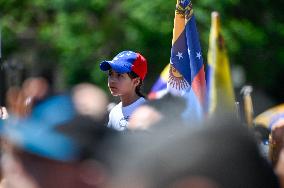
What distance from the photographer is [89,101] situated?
2.16 meters

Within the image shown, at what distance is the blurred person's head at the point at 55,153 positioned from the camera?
2074mm

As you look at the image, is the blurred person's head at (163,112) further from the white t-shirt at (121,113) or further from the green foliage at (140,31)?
the green foliage at (140,31)

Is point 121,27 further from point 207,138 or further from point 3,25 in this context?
point 207,138

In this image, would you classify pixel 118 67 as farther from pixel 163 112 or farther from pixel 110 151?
pixel 110 151

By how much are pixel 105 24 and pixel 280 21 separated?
3.76m

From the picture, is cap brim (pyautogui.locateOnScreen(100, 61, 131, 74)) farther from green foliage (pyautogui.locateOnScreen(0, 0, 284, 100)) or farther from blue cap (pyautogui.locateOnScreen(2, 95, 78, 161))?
green foliage (pyautogui.locateOnScreen(0, 0, 284, 100))

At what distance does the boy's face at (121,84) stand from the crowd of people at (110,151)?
290cm

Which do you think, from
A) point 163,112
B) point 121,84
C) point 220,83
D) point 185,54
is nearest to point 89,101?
point 163,112

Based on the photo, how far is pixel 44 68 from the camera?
23.7 meters

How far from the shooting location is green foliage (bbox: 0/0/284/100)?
1731 centimetres

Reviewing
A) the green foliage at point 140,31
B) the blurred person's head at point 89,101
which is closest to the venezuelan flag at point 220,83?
the blurred person's head at point 89,101

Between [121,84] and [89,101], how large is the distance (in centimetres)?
305

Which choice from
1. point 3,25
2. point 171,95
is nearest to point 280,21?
point 3,25

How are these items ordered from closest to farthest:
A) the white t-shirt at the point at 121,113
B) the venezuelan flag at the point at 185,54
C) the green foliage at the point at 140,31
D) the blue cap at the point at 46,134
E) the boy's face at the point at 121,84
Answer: the blue cap at the point at 46,134 < the venezuelan flag at the point at 185,54 < the white t-shirt at the point at 121,113 < the boy's face at the point at 121,84 < the green foliage at the point at 140,31
